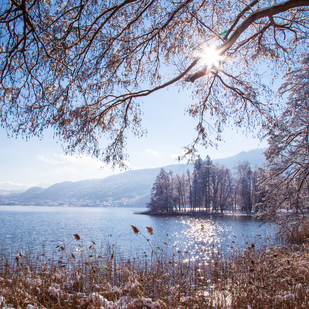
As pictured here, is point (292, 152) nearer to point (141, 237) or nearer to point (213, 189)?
point (141, 237)

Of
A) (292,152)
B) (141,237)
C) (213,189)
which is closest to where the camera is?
(292,152)

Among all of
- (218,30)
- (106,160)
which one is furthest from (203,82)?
(106,160)

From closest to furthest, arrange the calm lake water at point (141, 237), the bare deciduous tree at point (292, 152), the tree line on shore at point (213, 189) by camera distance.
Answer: the bare deciduous tree at point (292, 152) < the calm lake water at point (141, 237) < the tree line on shore at point (213, 189)

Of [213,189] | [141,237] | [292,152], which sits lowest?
[141,237]

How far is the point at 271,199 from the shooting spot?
33.0 ft

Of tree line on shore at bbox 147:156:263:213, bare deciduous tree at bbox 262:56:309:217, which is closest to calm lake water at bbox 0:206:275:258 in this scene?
bare deciduous tree at bbox 262:56:309:217

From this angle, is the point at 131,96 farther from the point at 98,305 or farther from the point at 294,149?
the point at 294,149

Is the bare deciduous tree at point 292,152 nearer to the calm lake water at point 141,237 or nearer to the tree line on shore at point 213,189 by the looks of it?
the calm lake water at point 141,237

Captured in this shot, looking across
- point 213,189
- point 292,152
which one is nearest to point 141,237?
point 292,152

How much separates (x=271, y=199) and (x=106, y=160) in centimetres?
845

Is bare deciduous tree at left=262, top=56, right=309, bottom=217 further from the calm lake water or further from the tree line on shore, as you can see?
the tree line on shore

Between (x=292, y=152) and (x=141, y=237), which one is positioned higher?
(x=292, y=152)

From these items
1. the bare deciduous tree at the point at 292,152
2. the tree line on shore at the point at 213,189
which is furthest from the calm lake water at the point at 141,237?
the tree line on shore at the point at 213,189

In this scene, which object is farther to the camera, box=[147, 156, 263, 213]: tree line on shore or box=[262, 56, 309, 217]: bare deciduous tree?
box=[147, 156, 263, 213]: tree line on shore
